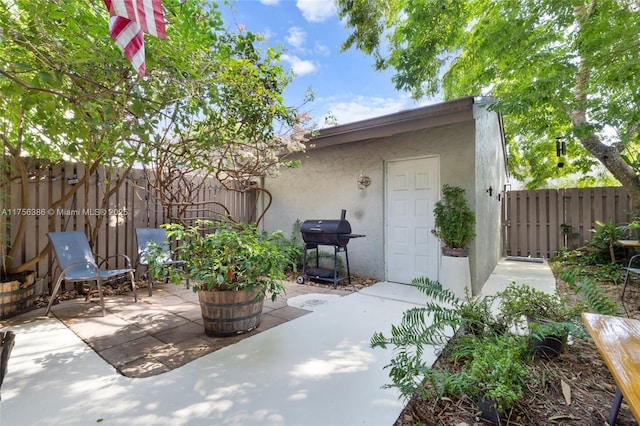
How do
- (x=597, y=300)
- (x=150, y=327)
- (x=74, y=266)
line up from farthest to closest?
(x=74, y=266) → (x=150, y=327) → (x=597, y=300)

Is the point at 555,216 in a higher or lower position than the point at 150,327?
higher

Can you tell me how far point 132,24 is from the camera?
6.21 ft

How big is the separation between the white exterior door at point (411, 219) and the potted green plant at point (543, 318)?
211 centimetres

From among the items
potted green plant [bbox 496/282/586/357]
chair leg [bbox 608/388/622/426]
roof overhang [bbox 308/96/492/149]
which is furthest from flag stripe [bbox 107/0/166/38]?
chair leg [bbox 608/388/622/426]

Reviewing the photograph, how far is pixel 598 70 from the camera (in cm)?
395

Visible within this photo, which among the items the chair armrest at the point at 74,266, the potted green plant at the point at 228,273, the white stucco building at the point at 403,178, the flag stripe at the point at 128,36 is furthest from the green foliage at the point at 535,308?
the chair armrest at the point at 74,266

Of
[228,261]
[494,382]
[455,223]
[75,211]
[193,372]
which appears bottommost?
[193,372]

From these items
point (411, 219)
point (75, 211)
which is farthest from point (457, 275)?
point (75, 211)

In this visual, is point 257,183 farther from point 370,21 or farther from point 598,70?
point 598,70

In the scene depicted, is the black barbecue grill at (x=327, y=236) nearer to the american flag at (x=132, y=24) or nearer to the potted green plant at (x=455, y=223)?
the potted green plant at (x=455, y=223)

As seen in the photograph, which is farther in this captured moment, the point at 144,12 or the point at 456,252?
the point at 456,252

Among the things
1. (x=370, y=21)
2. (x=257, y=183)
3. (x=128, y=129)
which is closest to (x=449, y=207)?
(x=128, y=129)

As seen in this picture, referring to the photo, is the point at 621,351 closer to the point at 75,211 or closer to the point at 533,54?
the point at 533,54

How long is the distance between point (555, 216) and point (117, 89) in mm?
9778
